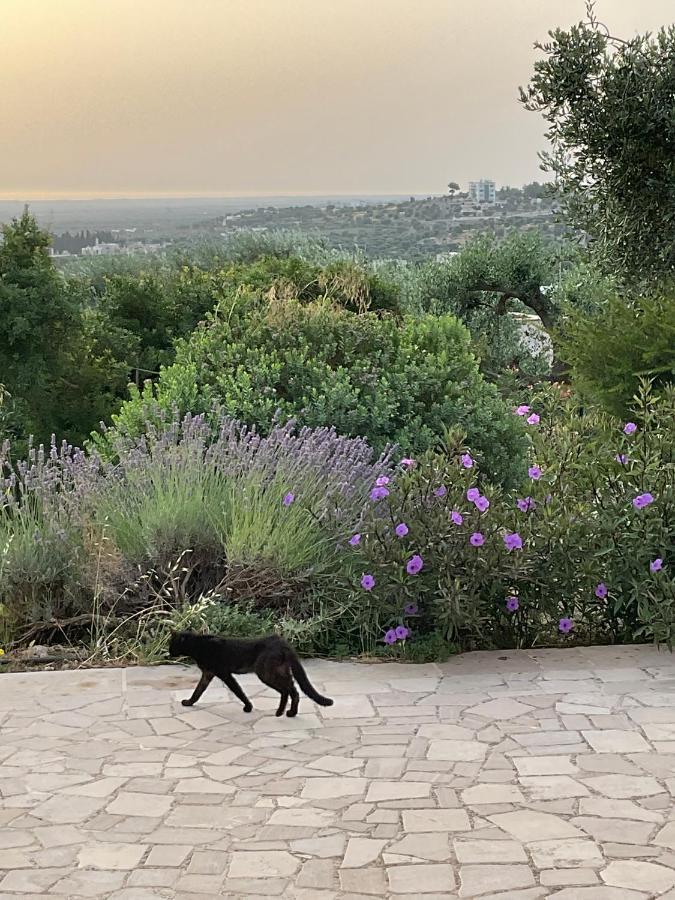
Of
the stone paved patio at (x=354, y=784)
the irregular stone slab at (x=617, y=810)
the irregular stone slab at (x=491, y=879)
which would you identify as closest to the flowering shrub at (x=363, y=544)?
the stone paved patio at (x=354, y=784)

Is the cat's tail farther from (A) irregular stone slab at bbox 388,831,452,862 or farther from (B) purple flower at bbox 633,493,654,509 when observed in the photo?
(B) purple flower at bbox 633,493,654,509

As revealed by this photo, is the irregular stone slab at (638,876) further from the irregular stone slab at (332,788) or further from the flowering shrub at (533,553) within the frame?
the flowering shrub at (533,553)

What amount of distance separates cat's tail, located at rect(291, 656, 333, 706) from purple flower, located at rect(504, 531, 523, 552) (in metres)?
1.22

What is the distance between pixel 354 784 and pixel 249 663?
785 mm

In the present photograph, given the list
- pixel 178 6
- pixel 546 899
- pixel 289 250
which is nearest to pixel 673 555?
pixel 546 899

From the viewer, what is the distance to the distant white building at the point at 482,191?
18906mm

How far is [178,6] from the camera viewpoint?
16.4 m

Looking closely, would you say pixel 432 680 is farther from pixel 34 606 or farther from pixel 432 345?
pixel 432 345

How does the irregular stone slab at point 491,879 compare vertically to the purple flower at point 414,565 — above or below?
below

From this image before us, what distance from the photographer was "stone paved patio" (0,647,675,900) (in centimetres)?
305

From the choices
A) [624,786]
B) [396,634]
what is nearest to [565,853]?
[624,786]

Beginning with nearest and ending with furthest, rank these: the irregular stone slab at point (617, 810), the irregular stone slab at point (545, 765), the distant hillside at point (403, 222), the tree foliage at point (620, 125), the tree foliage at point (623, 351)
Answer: the irregular stone slab at point (617, 810) → the irregular stone slab at point (545, 765) → the tree foliage at point (620, 125) → the tree foliage at point (623, 351) → the distant hillside at point (403, 222)

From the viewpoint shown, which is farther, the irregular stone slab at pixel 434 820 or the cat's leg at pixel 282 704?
the cat's leg at pixel 282 704

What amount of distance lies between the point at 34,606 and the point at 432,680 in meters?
2.01
